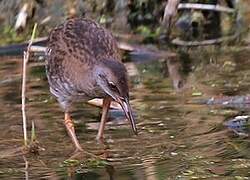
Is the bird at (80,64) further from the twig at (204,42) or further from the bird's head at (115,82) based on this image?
the twig at (204,42)

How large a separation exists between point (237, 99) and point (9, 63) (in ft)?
14.1

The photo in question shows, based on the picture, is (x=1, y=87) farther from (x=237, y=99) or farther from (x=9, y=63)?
(x=237, y=99)

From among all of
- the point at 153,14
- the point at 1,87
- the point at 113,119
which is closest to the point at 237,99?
the point at 113,119

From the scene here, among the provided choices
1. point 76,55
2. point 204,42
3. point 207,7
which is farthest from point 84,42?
point 207,7

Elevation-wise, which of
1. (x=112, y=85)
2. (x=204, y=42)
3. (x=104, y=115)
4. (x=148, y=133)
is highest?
(x=112, y=85)

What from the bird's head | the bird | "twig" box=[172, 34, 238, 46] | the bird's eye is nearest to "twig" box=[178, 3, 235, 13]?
"twig" box=[172, 34, 238, 46]

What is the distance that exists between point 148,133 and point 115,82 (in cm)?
78

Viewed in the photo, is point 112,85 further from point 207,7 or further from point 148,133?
point 207,7

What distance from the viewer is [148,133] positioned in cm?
717

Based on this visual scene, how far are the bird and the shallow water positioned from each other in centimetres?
22

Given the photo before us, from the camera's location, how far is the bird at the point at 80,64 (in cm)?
700

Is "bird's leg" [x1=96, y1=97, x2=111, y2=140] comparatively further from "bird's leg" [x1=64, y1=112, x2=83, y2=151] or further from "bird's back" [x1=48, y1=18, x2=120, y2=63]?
"bird's back" [x1=48, y1=18, x2=120, y2=63]

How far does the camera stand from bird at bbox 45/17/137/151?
7000 millimetres

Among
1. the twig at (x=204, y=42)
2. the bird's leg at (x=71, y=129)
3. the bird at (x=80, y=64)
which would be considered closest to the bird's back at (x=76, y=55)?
the bird at (x=80, y=64)
